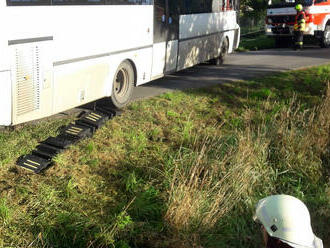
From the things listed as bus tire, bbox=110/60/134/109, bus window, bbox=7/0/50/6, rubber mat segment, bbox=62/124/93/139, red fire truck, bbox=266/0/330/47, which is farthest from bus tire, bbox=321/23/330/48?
bus window, bbox=7/0/50/6

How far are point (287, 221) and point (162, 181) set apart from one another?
9.70ft

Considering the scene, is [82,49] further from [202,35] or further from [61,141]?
[202,35]

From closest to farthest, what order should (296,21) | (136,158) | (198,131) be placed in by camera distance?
(136,158) < (198,131) < (296,21)

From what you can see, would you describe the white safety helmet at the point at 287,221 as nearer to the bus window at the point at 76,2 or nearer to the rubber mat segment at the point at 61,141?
the rubber mat segment at the point at 61,141

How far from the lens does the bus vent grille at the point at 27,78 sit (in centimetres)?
570

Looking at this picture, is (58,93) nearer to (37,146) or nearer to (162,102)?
(37,146)

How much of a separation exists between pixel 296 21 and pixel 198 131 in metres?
12.7

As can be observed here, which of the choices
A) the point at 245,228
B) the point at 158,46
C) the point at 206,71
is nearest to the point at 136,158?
the point at 245,228

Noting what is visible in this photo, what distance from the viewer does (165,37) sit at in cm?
972

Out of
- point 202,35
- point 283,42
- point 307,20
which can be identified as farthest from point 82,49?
point 283,42

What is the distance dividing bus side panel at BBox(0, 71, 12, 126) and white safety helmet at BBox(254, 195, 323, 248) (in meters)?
3.81

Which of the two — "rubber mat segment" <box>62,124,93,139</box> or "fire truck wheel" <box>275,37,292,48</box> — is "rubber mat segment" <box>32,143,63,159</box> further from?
"fire truck wheel" <box>275,37,292,48</box>

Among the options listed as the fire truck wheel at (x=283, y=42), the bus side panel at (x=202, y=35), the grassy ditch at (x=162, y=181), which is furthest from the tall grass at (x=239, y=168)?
the fire truck wheel at (x=283, y=42)

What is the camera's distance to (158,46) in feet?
31.0
